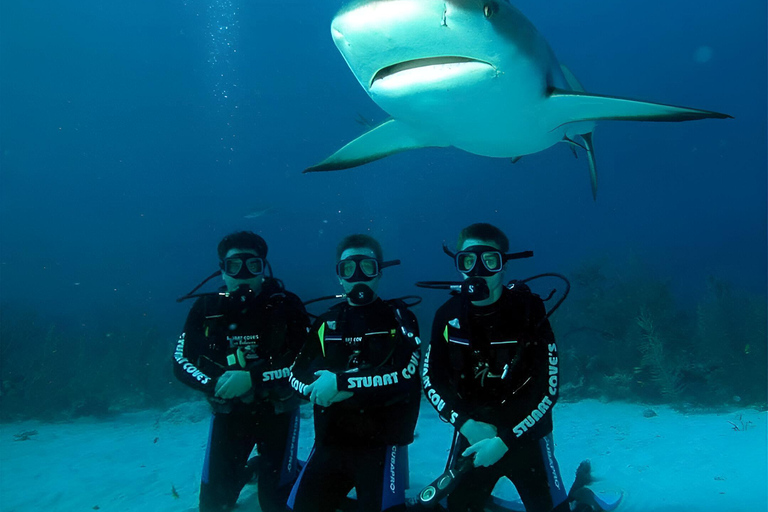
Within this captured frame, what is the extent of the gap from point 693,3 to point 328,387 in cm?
5544

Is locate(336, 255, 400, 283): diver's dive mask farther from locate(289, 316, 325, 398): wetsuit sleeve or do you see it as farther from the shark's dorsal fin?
the shark's dorsal fin

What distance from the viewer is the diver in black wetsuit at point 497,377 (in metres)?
2.71

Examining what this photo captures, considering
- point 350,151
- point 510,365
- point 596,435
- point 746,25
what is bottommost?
point 596,435

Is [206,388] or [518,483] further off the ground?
[206,388]

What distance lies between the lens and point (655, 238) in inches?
2682

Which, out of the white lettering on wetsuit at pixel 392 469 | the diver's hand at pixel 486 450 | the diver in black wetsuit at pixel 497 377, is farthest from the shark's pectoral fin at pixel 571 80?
the white lettering on wetsuit at pixel 392 469

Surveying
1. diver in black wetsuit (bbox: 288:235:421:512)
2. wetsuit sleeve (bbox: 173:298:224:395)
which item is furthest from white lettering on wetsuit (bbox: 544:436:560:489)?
wetsuit sleeve (bbox: 173:298:224:395)

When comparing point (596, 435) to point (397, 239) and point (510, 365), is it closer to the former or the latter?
point (510, 365)

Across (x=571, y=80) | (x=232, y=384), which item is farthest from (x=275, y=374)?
(x=571, y=80)

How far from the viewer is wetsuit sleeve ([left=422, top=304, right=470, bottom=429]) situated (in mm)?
2660

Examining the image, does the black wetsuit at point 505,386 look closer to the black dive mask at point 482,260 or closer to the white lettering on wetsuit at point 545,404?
the white lettering on wetsuit at point 545,404

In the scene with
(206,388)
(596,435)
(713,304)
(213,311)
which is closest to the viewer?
(206,388)

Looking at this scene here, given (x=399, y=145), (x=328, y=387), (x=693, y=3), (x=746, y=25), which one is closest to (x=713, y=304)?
(x=399, y=145)

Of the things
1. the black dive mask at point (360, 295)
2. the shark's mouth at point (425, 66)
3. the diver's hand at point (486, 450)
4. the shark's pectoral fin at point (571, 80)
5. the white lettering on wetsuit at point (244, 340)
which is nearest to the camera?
the shark's mouth at point (425, 66)
